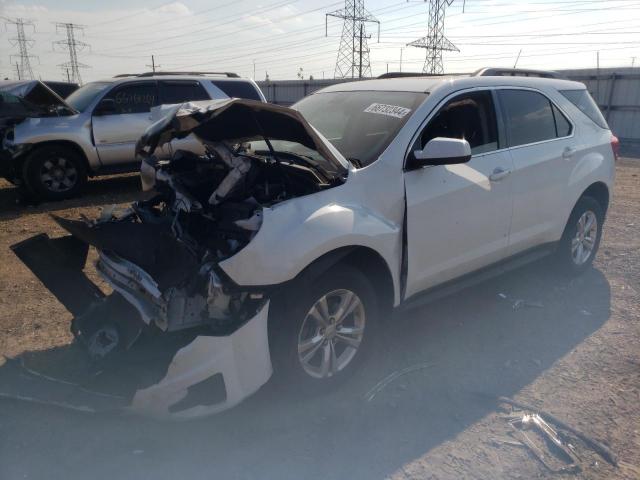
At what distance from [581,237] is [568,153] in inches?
39.2

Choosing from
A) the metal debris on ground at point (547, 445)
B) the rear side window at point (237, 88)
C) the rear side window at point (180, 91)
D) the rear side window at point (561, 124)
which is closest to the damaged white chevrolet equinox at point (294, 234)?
the rear side window at point (561, 124)

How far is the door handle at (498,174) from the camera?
4.07 m

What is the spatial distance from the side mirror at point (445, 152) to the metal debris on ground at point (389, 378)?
139cm

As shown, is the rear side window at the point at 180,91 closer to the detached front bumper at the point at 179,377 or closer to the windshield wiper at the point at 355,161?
the windshield wiper at the point at 355,161

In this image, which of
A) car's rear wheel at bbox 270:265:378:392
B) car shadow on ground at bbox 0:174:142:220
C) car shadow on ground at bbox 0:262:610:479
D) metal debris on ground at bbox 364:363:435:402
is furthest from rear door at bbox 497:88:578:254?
car shadow on ground at bbox 0:174:142:220

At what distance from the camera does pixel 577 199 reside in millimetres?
5062

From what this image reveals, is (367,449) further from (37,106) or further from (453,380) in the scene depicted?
(37,106)

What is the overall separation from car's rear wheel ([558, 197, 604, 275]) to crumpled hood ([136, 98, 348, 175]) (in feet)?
9.47

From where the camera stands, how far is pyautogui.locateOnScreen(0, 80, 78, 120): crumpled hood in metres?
8.40

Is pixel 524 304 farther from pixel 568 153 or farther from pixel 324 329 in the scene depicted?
pixel 324 329

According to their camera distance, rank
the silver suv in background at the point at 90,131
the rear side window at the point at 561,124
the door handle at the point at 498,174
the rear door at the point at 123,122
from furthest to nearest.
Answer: the rear door at the point at 123,122, the silver suv in background at the point at 90,131, the rear side window at the point at 561,124, the door handle at the point at 498,174

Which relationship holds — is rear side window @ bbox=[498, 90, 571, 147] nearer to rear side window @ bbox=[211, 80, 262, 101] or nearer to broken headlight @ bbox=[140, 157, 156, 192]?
broken headlight @ bbox=[140, 157, 156, 192]

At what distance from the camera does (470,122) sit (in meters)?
4.13

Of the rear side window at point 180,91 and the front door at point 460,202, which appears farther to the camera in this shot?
the rear side window at point 180,91
